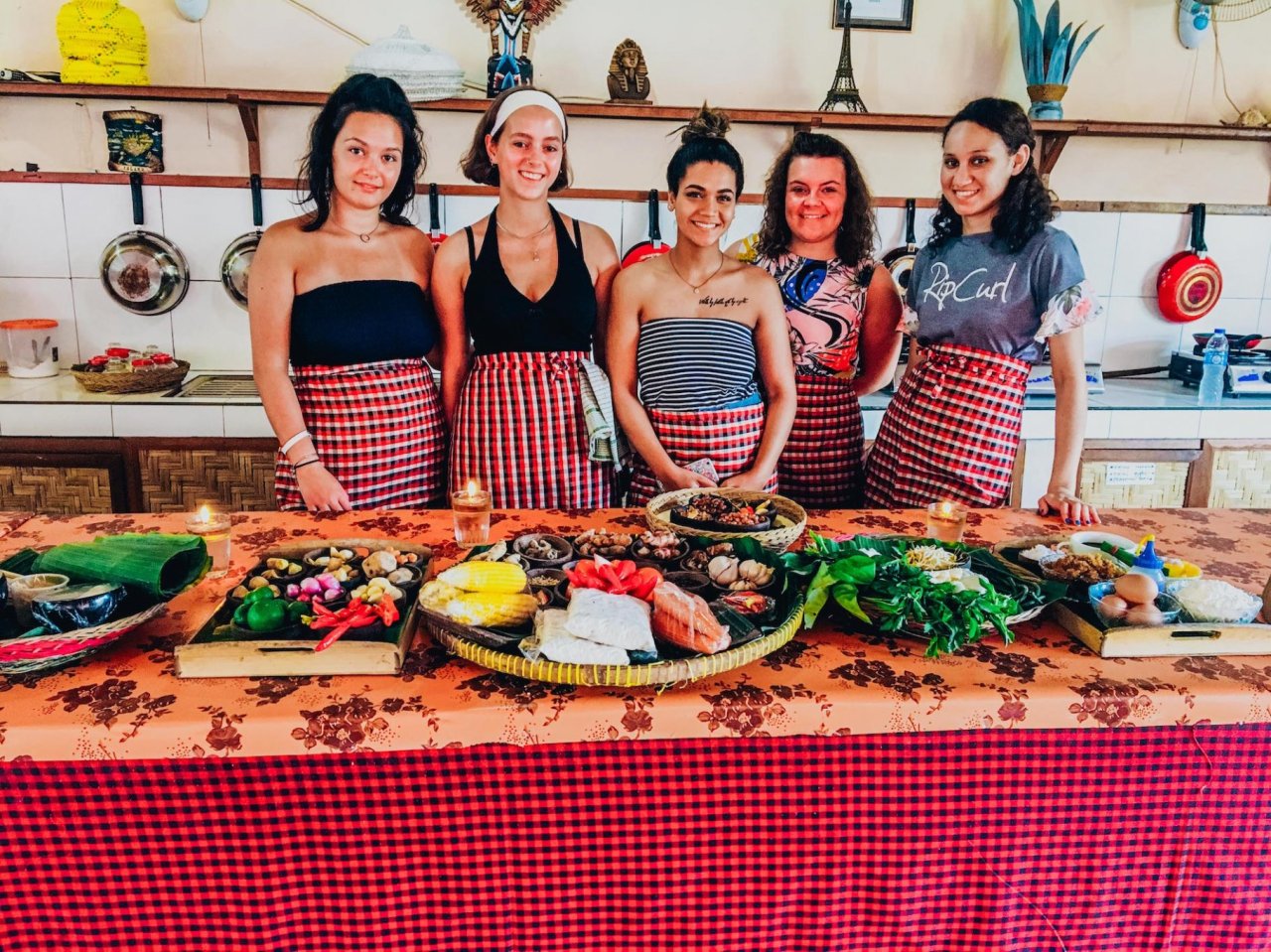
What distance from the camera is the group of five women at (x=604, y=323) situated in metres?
2.04

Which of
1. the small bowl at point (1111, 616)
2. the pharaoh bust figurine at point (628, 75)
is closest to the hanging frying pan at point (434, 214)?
the pharaoh bust figurine at point (628, 75)

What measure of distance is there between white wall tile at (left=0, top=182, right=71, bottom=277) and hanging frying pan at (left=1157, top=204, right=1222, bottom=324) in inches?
161

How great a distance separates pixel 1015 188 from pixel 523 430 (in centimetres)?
121

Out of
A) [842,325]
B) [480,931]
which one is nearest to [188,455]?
[842,325]

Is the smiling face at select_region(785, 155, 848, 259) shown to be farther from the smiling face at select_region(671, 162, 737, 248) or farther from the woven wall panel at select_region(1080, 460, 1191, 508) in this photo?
the woven wall panel at select_region(1080, 460, 1191, 508)

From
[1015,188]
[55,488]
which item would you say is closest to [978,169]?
[1015,188]

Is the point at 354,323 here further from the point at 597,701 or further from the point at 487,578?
the point at 597,701

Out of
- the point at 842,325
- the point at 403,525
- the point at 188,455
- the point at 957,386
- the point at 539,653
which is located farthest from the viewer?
the point at 188,455

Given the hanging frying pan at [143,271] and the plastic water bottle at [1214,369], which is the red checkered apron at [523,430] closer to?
the hanging frying pan at [143,271]

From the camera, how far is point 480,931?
46.8 inches

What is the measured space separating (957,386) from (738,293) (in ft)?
1.77

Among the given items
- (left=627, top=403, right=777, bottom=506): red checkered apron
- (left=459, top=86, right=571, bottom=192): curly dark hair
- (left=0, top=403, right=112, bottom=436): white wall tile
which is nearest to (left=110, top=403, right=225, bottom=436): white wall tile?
(left=0, top=403, right=112, bottom=436): white wall tile

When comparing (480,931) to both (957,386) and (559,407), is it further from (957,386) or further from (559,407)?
(957,386)

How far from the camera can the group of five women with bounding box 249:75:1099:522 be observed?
2.04m
